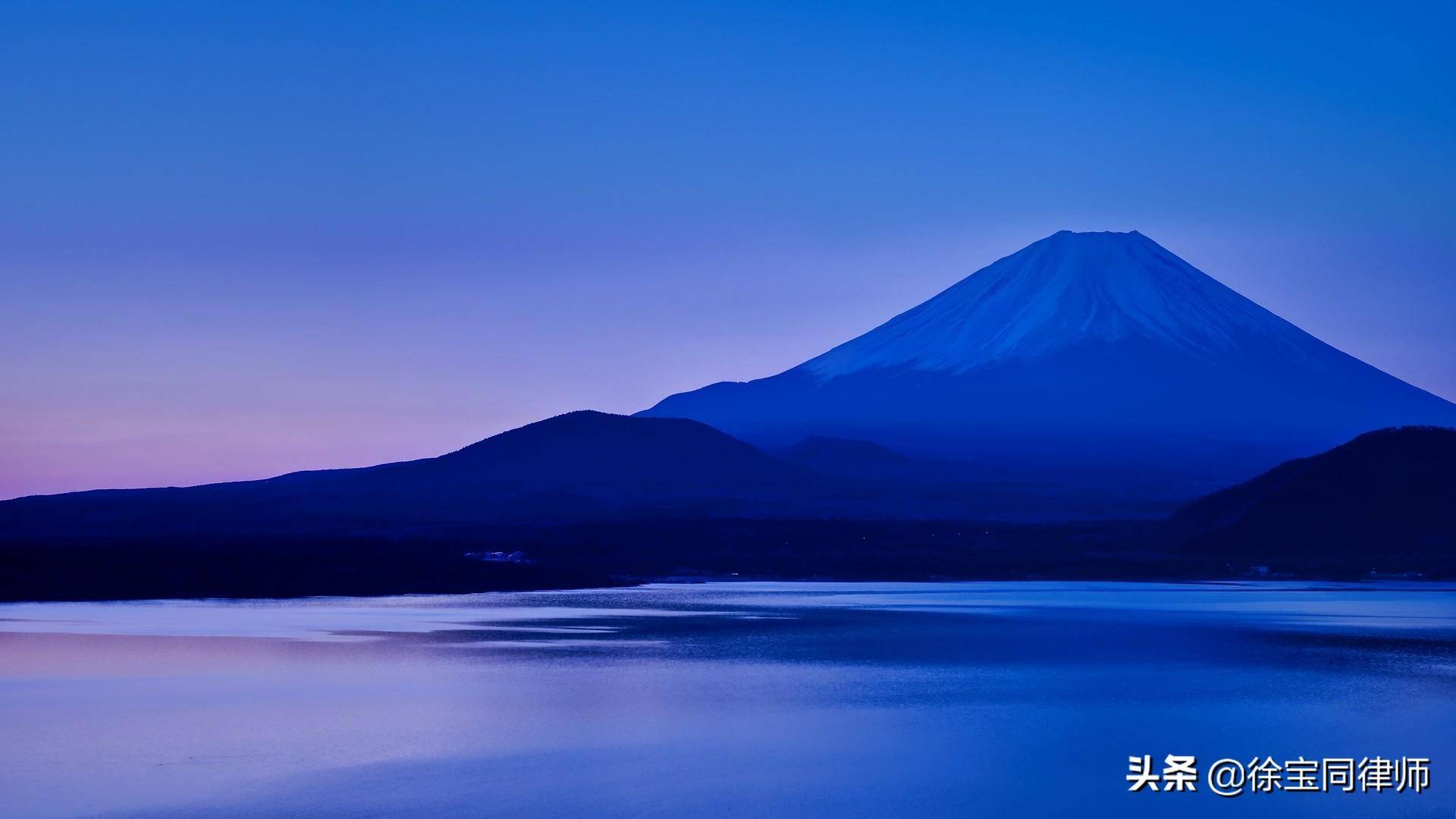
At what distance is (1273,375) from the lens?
141875 millimetres

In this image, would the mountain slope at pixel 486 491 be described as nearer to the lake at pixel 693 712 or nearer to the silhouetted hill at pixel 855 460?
the silhouetted hill at pixel 855 460

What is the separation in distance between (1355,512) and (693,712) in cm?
4688

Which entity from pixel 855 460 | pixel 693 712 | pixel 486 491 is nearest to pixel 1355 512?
pixel 693 712

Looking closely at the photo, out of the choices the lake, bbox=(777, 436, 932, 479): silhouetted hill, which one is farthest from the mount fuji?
the lake

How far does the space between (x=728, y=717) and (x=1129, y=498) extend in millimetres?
84831

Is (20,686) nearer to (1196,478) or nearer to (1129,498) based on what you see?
(1129,498)

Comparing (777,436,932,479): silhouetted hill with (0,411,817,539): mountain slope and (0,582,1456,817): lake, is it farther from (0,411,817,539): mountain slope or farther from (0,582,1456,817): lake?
(0,582,1456,817): lake

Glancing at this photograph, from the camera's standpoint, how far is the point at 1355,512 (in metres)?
63.1

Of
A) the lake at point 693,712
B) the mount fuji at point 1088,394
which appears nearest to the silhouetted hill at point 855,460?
the mount fuji at point 1088,394

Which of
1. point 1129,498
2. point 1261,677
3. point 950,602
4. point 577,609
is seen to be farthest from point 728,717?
point 1129,498

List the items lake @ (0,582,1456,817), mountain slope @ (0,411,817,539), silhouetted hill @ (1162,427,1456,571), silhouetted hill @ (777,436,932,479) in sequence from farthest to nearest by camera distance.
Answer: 1. silhouetted hill @ (777,436,932,479)
2. mountain slope @ (0,411,817,539)
3. silhouetted hill @ (1162,427,1456,571)
4. lake @ (0,582,1456,817)

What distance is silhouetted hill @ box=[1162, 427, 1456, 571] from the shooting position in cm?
6097

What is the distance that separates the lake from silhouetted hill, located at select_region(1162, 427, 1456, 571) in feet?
79.2

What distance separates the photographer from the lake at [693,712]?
53.3 feet
